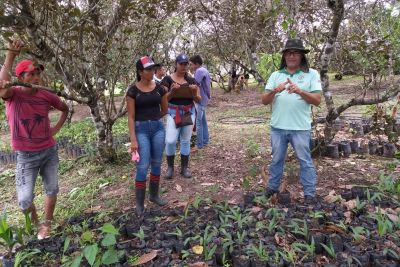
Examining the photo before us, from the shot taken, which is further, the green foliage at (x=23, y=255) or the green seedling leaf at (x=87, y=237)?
the green seedling leaf at (x=87, y=237)

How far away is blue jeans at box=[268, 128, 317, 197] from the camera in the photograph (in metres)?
3.74

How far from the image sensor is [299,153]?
376cm

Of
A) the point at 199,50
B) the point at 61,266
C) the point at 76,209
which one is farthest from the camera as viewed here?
the point at 199,50

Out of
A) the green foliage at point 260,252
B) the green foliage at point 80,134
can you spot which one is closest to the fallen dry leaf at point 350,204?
the green foliage at point 260,252

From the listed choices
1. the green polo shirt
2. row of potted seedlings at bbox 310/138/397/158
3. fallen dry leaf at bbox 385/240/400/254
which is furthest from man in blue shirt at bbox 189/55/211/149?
fallen dry leaf at bbox 385/240/400/254

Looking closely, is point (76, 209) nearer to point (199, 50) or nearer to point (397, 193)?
point (397, 193)

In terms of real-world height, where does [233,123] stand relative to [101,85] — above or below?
below

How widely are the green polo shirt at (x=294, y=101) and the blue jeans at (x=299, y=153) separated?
103 mm

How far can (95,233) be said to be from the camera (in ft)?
11.3

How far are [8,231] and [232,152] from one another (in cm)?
399

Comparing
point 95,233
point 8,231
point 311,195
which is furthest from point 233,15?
point 8,231

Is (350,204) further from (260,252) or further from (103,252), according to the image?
(103,252)

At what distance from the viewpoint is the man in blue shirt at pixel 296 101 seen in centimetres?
357

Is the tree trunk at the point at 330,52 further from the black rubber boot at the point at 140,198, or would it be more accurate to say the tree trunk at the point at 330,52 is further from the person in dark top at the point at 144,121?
the black rubber boot at the point at 140,198
